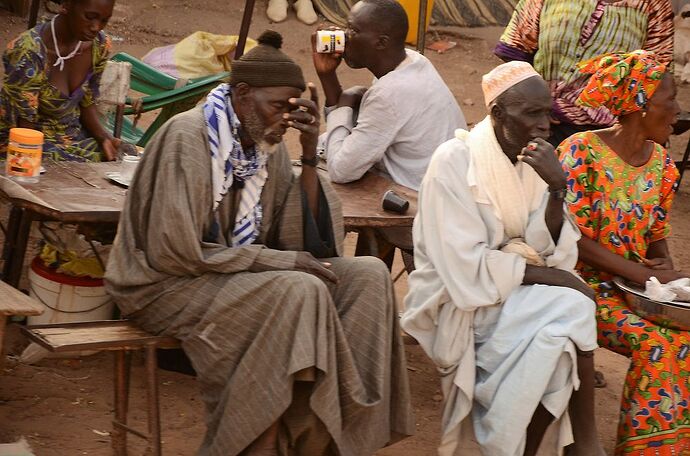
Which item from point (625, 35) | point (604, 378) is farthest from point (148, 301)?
point (625, 35)

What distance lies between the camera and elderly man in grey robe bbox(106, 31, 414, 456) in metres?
3.97

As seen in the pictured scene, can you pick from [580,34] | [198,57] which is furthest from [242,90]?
[198,57]

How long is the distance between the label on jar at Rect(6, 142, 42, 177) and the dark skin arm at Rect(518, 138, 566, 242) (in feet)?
6.24

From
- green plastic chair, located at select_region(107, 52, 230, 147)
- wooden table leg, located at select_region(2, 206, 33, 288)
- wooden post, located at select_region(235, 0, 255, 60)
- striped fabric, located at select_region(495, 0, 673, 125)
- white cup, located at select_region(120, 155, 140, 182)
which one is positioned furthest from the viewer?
green plastic chair, located at select_region(107, 52, 230, 147)

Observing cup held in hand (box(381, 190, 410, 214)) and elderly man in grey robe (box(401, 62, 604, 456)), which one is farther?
cup held in hand (box(381, 190, 410, 214))

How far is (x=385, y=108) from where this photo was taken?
536 centimetres

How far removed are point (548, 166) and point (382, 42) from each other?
137cm

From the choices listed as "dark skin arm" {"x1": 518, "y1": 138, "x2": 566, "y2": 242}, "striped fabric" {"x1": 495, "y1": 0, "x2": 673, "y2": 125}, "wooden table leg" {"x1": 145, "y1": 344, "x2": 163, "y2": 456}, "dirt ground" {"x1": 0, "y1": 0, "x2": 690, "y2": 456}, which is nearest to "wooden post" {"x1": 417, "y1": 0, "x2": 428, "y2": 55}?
"dirt ground" {"x1": 0, "y1": 0, "x2": 690, "y2": 456}

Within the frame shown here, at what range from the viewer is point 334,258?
4.43 meters

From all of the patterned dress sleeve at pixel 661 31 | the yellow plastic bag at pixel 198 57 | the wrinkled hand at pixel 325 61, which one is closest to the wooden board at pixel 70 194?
the wrinkled hand at pixel 325 61

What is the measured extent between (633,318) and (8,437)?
249 cm

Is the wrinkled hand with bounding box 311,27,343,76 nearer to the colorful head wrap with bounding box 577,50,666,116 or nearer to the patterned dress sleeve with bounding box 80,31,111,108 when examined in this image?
the patterned dress sleeve with bounding box 80,31,111,108

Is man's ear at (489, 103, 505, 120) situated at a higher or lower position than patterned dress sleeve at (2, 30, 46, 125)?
higher

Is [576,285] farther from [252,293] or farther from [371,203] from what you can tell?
[252,293]
